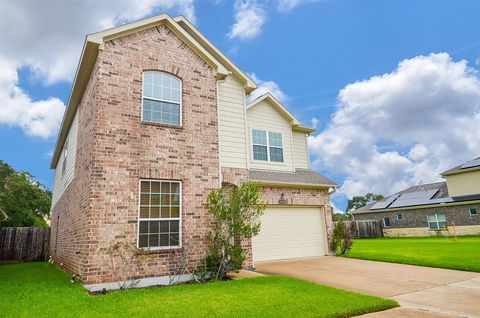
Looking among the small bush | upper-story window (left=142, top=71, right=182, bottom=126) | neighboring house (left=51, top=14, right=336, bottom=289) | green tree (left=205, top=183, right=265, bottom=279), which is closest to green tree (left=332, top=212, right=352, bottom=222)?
the small bush

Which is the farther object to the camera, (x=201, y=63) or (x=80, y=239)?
(x=201, y=63)

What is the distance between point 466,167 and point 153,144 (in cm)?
2877

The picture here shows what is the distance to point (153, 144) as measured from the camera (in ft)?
28.0

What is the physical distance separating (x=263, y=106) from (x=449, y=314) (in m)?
10.6

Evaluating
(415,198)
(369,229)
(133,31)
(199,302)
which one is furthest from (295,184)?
(415,198)

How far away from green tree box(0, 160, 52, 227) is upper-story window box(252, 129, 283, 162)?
24.6 metres

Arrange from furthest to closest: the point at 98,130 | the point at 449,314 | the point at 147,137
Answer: the point at 147,137, the point at 98,130, the point at 449,314

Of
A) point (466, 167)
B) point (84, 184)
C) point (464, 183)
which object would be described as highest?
point (466, 167)

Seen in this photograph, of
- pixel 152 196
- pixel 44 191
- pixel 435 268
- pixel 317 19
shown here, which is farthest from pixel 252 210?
pixel 44 191

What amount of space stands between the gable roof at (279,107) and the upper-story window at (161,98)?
4.57m

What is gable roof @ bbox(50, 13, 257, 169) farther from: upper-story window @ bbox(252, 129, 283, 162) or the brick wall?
upper-story window @ bbox(252, 129, 283, 162)

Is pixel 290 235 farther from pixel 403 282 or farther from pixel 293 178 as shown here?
pixel 403 282

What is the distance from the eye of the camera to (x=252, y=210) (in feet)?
29.1

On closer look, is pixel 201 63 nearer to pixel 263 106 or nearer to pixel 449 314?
pixel 263 106
